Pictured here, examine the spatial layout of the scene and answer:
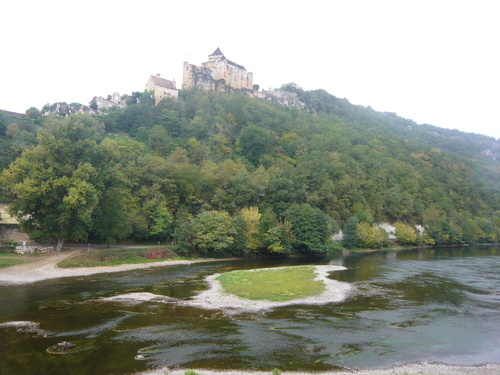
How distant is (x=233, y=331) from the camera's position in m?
18.1

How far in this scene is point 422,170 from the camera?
409 ft

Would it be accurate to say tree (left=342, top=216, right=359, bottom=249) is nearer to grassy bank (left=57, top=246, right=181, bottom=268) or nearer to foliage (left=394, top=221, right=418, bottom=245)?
foliage (left=394, top=221, right=418, bottom=245)

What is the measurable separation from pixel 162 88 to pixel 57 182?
85.3 meters

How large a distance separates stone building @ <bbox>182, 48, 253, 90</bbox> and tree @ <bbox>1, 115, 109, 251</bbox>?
8991cm

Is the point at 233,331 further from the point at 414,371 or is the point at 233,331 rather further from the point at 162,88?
the point at 162,88

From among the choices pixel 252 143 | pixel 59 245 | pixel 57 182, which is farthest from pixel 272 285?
pixel 252 143

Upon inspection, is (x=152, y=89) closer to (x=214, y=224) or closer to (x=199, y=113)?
(x=199, y=113)

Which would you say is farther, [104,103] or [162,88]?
[104,103]

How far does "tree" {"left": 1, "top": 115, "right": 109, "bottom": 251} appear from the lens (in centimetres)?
3603

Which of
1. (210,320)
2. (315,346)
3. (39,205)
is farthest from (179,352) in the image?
(39,205)

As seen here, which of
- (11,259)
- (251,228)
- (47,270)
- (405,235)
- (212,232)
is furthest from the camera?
(405,235)

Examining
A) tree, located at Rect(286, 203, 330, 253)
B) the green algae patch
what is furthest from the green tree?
the green algae patch

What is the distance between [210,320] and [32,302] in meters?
12.7

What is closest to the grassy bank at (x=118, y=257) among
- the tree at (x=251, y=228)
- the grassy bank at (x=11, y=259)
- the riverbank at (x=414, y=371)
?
the grassy bank at (x=11, y=259)
